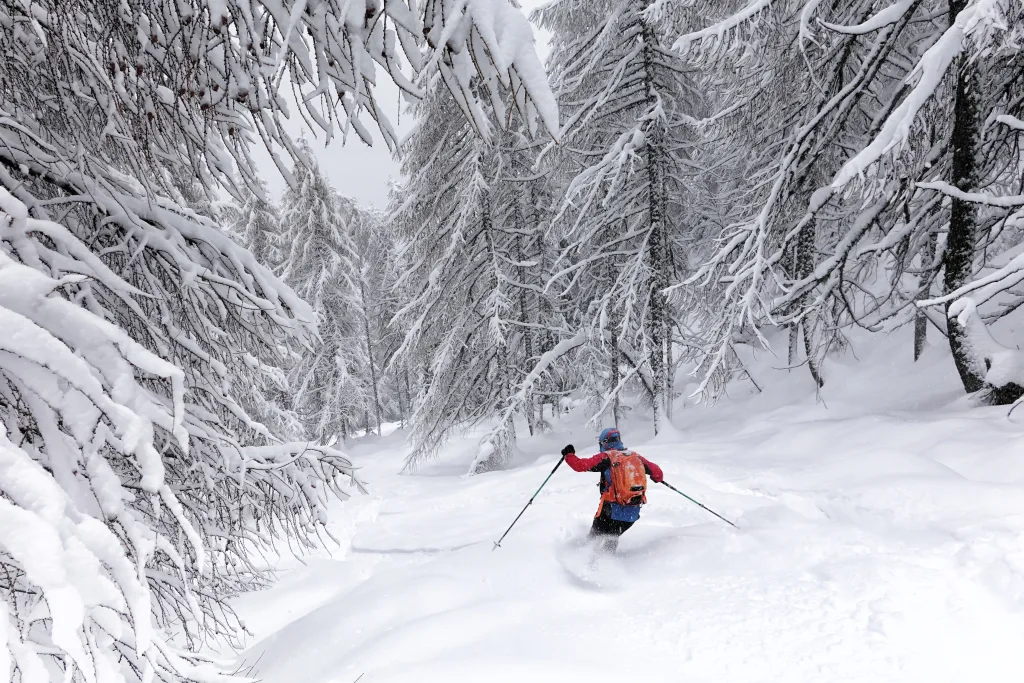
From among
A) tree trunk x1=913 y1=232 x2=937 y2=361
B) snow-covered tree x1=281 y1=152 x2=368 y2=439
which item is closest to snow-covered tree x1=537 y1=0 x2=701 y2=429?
tree trunk x1=913 y1=232 x2=937 y2=361

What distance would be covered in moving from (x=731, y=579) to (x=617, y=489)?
1.40 m

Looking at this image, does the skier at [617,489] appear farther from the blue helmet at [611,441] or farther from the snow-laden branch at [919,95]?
the snow-laden branch at [919,95]

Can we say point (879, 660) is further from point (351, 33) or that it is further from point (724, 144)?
point (724, 144)

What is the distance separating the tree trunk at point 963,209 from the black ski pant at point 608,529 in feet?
14.8

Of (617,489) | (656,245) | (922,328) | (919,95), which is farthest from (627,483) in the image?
(922,328)

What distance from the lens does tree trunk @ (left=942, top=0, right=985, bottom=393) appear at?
572 centimetres

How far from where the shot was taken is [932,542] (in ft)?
14.5

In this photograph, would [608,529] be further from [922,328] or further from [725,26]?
[922,328]

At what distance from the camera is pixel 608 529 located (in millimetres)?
5855

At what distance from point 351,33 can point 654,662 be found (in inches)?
171

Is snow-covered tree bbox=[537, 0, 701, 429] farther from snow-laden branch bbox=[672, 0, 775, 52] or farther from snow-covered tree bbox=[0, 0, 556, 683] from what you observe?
snow-covered tree bbox=[0, 0, 556, 683]

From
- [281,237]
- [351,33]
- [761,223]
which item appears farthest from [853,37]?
[281,237]

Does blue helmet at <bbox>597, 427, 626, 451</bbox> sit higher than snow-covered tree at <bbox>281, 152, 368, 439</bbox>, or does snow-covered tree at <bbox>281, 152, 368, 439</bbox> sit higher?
snow-covered tree at <bbox>281, 152, 368, 439</bbox>


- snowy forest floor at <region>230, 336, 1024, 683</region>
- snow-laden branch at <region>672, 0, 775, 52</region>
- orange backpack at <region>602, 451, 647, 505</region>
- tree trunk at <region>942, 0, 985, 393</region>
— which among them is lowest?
snowy forest floor at <region>230, 336, 1024, 683</region>
